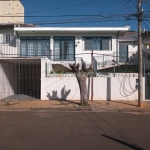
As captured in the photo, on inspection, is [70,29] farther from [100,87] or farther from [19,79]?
[100,87]

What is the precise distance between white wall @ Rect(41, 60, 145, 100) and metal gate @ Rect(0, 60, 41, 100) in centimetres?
255

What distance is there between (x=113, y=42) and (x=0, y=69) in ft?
34.7

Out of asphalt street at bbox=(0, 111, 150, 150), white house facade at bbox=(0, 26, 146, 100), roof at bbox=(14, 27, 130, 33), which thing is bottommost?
asphalt street at bbox=(0, 111, 150, 150)

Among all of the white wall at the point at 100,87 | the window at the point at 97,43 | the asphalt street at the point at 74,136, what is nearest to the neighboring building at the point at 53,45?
the window at the point at 97,43

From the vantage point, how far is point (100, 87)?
15.2 meters

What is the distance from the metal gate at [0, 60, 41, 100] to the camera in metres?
17.4

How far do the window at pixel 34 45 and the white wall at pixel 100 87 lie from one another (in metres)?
6.24

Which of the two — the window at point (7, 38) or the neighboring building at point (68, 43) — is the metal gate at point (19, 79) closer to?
the neighboring building at point (68, 43)

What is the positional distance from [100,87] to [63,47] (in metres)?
7.64

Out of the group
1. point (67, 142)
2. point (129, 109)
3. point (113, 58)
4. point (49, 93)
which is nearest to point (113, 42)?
point (113, 58)

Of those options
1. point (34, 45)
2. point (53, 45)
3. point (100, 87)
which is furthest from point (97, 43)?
point (100, 87)

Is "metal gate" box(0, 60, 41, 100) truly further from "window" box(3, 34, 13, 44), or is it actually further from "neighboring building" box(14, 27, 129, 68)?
"window" box(3, 34, 13, 44)

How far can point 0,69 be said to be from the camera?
1678 cm

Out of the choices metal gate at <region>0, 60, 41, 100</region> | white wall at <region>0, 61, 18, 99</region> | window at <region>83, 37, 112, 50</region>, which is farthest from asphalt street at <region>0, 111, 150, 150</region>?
window at <region>83, 37, 112, 50</region>
